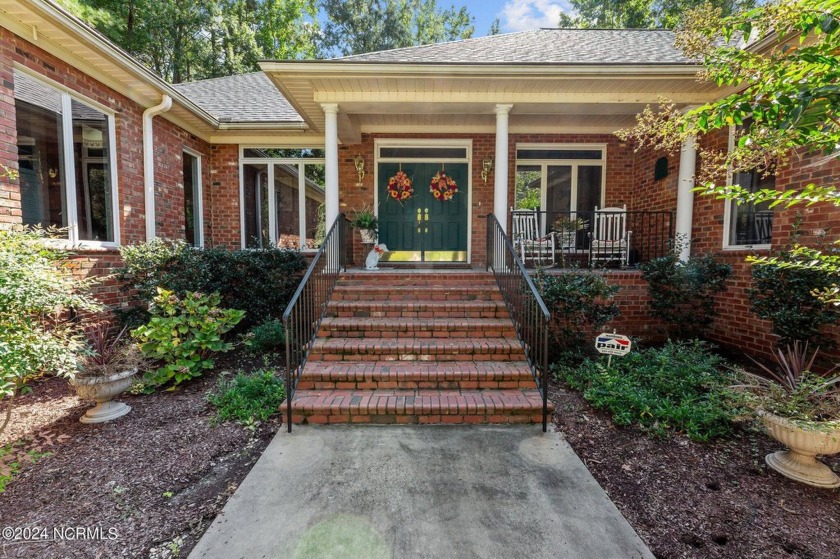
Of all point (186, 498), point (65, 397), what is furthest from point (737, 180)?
point (65, 397)

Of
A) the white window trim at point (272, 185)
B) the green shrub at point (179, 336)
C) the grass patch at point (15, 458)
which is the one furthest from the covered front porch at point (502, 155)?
the grass patch at point (15, 458)

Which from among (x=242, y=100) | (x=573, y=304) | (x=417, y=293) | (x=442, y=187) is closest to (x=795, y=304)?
(x=573, y=304)

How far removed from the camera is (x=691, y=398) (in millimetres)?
Answer: 3320

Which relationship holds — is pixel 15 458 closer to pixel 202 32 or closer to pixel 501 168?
pixel 501 168

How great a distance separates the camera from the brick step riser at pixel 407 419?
3.17m

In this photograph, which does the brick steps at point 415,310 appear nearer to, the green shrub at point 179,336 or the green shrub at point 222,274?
the green shrub at point 179,336

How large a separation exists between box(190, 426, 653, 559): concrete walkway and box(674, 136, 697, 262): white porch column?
13.2 feet

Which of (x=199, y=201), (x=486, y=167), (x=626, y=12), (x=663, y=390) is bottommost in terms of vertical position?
(x=663, y=390)

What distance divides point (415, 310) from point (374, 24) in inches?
787

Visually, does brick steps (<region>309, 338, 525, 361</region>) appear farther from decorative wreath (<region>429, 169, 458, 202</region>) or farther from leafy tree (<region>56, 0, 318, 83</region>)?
leafy tree (<region>56, 0, 318, 83</region>)

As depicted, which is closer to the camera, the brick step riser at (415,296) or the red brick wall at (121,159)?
the red brick wall at (121,159)

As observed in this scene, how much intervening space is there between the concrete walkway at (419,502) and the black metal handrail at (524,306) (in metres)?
0.64

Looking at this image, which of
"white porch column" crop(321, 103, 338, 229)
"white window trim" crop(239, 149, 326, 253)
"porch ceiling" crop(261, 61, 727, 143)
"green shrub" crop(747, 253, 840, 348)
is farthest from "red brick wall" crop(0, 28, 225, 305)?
"green shrub" crop(747, 253, 840, 348)

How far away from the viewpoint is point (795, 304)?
360 cm
